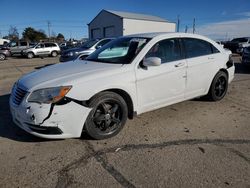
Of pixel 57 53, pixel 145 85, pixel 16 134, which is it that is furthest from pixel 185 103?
pixel 57 53

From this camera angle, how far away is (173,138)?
3.69m

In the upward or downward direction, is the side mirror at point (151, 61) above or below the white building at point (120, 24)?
below

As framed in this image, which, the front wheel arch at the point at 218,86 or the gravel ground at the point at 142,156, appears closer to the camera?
the gravel ground at the point at 142,156

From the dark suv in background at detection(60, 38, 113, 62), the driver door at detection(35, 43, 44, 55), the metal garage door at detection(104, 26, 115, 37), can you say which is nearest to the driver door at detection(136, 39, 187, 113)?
the dark suv in background at detection(60, 38, 113, 62)

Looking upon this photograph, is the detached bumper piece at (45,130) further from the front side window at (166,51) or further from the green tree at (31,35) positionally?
the green tree at (31,35)

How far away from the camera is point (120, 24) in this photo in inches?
1604

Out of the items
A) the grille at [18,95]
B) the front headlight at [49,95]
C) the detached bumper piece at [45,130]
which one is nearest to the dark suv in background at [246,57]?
the front headlight at [49,95]

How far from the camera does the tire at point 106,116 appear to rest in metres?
3.45

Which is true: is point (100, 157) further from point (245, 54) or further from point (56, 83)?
point (245, 54)

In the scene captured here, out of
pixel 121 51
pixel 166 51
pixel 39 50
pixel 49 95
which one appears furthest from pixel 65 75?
pixel 39 50

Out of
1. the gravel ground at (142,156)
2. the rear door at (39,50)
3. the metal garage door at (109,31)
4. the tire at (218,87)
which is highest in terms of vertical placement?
the metal garage door at (109,31)

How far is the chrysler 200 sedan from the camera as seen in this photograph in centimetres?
324

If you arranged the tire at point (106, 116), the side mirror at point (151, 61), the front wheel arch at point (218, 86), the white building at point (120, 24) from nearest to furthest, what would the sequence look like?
the tire at point (106, 116) < the side mirror at point (151, 61) < the front wheel arch at point (218, 86) < the white building at point (120, 24)

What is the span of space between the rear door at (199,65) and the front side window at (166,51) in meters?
0.24
